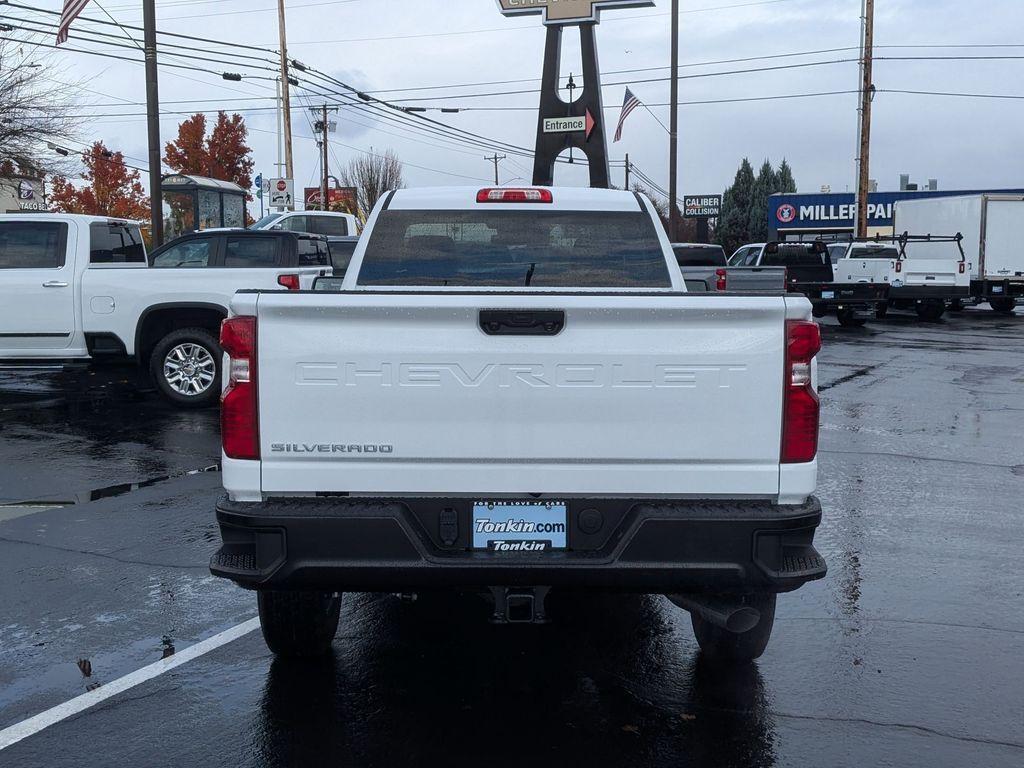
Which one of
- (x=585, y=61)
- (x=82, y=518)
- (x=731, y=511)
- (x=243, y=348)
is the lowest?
→ (x=82, y=518)

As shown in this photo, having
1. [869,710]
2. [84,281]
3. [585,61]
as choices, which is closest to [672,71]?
[585,61]

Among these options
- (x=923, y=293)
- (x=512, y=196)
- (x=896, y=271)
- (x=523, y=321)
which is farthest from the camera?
(x=923, y=293)

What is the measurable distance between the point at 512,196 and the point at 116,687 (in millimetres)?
2886

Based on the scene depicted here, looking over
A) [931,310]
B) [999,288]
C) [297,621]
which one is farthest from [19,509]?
[999,288]

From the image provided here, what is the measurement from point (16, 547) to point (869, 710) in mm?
5082

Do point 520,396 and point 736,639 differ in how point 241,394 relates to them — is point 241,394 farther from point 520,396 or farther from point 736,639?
point 736,639

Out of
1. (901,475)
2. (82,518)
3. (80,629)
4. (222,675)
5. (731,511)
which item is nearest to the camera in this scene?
(731,511)

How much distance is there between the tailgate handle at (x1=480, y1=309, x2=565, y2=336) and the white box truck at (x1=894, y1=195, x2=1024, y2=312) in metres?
29.9

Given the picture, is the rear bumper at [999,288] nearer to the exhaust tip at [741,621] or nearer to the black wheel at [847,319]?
the black wheel at [847,319]

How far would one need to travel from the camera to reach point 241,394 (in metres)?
3.77

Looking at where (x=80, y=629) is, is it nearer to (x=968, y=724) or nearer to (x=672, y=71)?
(x=968, y=724)

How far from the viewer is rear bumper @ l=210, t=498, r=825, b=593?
373cm

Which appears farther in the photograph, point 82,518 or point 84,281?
point 84,281

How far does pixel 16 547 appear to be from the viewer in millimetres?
6730
